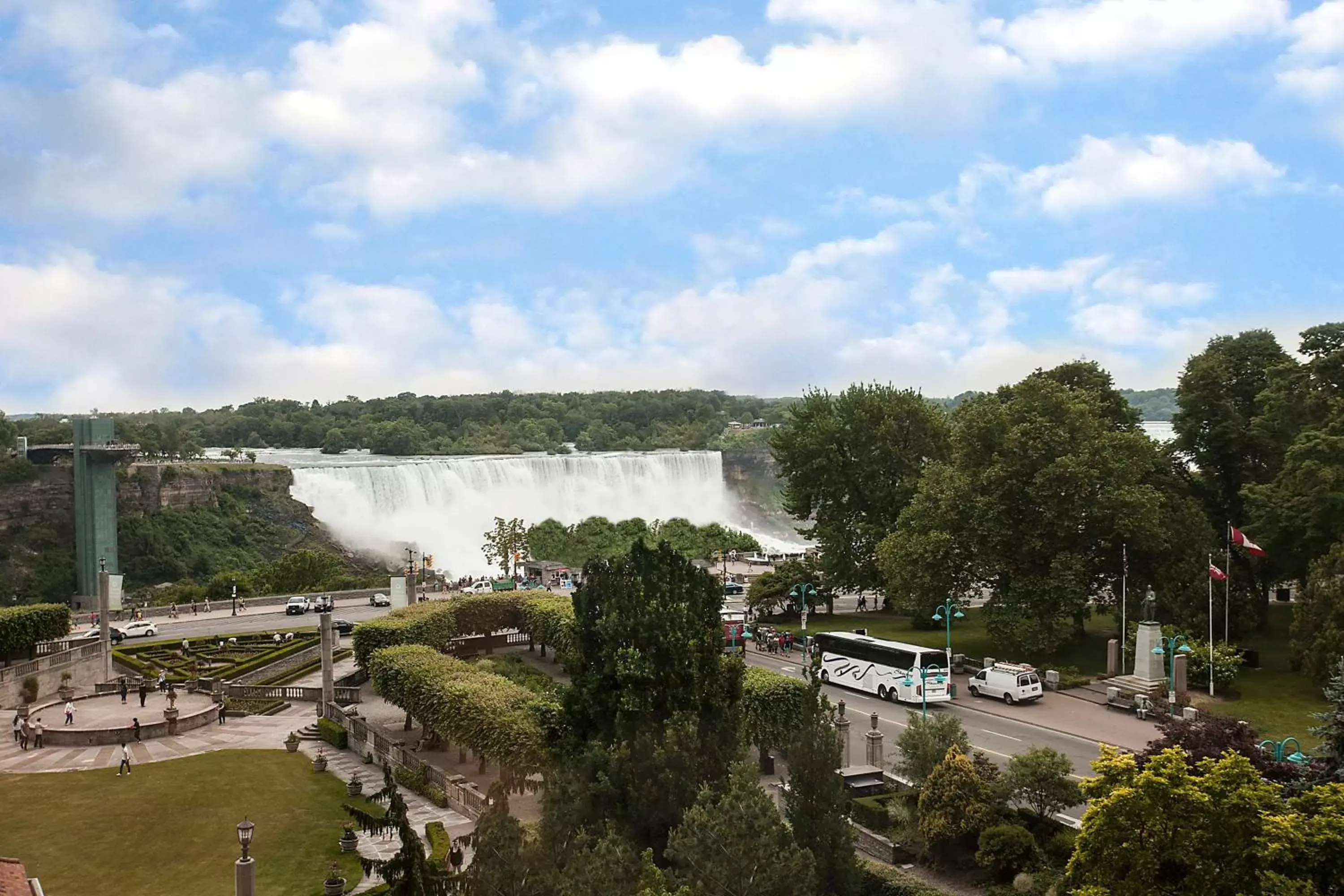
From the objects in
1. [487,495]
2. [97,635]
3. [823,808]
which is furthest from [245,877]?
[487,495]

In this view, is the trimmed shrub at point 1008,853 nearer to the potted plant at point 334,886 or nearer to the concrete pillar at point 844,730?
the concrete pillar at point 844,730

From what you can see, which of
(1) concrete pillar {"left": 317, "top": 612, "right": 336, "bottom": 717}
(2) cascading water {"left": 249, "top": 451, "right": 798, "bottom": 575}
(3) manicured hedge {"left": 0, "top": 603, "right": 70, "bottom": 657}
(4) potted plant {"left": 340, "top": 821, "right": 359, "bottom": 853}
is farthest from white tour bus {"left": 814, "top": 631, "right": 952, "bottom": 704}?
(2) cascading water {"left": 249, "top": 451, "right": 798, "bottom": 575}

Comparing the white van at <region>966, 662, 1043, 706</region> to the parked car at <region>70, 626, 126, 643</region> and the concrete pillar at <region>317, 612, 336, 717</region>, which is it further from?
the parked car at <region>70, 626, 126, 643</region>

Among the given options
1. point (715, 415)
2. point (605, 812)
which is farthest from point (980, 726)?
point (715, 415)

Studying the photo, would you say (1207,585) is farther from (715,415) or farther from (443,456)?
(715,415)

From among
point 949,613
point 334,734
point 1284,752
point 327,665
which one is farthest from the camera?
point 327,665

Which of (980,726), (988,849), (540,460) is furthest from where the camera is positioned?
(540,460)

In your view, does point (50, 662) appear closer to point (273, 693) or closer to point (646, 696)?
point (273, 693)
